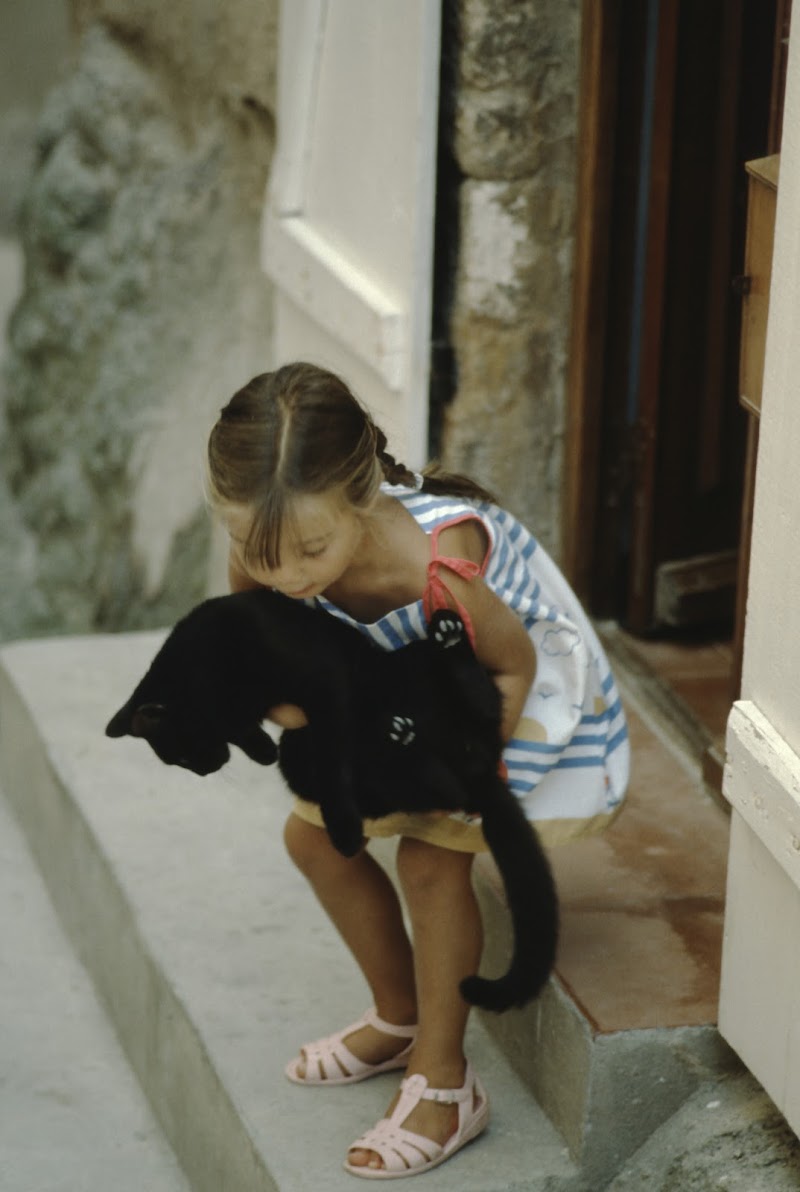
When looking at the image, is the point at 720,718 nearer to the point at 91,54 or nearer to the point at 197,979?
the point at 197,979

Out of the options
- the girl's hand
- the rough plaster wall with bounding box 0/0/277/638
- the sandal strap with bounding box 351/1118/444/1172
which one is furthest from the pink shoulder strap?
the rough plaster wall with bounding box 0/0/277/638

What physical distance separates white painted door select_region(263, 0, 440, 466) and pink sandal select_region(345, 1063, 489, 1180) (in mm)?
1513

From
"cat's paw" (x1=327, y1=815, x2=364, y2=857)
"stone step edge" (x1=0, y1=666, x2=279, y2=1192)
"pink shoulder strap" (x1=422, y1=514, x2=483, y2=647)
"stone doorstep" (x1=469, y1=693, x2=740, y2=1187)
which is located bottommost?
"stone step edge" (x1=0, y1=666, x2=279, y2=1192)

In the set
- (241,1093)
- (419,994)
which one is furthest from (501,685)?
(241,1093)

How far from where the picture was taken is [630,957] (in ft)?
9.33

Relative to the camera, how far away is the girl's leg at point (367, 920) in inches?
110

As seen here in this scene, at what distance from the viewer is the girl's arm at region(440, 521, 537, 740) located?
2.49 m

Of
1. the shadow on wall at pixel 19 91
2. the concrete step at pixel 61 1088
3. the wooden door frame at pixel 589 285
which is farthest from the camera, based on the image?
the shadow on wall at pixel 19 91

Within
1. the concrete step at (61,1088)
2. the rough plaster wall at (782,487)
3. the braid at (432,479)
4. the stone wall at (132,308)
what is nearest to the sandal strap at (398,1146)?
the concrete step at (61,1088)

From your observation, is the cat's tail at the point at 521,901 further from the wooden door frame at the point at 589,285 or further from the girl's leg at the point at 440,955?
the wooden door frame at the point at 589,285

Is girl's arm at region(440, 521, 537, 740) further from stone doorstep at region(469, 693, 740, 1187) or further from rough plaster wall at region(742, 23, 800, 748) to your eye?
stone doorstep at region(469, 693, 740, 1187)

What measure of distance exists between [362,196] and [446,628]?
6.01 ft

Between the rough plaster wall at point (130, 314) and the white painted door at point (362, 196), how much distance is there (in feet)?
3.91

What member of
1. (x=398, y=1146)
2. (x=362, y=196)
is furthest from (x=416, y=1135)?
(x=362, y=196)
